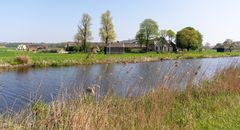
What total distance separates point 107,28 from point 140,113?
71274 millimetres

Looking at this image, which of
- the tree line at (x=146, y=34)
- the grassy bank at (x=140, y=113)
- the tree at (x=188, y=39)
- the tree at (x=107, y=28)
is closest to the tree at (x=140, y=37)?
the tree line at (x=146, y=34)

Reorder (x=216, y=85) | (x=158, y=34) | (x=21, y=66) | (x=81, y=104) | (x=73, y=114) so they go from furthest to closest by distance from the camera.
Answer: (x=158, y=34) < (x=21, y=66) < (x=216, y=85) < (x=81, y=104) < (x=73, y=114)

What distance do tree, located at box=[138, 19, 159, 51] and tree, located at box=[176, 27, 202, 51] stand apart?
28.9 ft

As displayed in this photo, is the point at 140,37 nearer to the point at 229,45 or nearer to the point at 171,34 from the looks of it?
the point at 171,34

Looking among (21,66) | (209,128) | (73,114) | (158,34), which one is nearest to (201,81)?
(209,128)

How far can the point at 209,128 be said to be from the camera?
6.14 metres

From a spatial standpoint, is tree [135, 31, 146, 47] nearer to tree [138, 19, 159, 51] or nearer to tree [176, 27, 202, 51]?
tree [138, 19, 159, 51]

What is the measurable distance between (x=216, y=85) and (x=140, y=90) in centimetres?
401

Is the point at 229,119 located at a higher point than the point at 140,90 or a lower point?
lower

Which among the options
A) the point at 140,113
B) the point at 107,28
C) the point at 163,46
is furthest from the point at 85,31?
the point at 140,113

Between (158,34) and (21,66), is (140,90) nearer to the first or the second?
(21,66)

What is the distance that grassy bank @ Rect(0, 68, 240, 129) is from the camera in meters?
5.04

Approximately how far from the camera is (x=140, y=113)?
5699mm

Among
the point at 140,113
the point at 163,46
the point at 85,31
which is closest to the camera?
the point at 140,113
